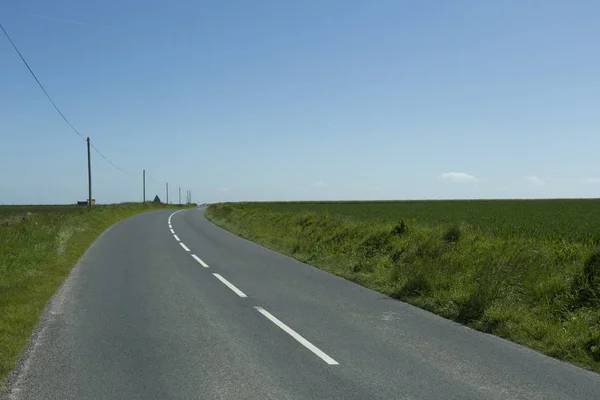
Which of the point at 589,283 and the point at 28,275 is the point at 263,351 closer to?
the point at 589,283

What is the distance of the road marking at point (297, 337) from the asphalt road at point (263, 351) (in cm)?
2

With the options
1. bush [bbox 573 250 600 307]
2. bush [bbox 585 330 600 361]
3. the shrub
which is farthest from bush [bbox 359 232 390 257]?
bush [bbox 585 330 600 361]

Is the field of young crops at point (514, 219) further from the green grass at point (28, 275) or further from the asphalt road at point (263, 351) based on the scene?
the green grass at point (28, 275)

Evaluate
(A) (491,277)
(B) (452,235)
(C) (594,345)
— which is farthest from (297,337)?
(B) (452,235)

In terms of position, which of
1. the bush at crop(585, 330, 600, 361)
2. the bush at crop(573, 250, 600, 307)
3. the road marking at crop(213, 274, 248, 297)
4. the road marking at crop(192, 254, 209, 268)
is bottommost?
the bush at crop(585, 330, 600, 361)

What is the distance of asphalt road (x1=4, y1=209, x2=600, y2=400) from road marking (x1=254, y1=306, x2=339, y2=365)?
0.05 ft

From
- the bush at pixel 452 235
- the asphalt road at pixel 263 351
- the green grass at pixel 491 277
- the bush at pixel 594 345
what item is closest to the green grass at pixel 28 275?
the asphalt road at pixel 263 351

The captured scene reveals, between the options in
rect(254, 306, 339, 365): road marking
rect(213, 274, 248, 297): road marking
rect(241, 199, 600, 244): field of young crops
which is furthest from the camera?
rect(241, 199, 600, 244): field of young crops

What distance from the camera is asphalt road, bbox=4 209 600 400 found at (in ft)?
16.8

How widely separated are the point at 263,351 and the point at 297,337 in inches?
31.5

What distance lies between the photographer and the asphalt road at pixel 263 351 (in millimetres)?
5105

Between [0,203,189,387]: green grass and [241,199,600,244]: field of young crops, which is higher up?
[241,199,600,244]: field of young crops

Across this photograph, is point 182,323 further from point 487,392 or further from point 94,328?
point 487,392

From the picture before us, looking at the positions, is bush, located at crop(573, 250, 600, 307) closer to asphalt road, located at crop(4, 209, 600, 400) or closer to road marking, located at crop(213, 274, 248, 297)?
asphalt road, located at crop(4, 209, 600, 400)
